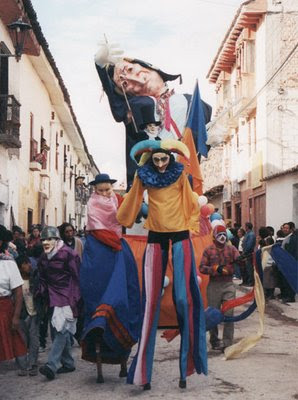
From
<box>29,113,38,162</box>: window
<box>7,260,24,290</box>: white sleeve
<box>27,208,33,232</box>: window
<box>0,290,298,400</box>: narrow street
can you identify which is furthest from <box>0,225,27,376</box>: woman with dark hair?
<box>29,113,38,162</box>: window

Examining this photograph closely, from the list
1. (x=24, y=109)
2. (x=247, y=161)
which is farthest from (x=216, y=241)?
(x=247, y=161)

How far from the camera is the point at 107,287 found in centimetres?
693

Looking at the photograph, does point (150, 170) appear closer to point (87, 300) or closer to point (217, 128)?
point (87, 300)

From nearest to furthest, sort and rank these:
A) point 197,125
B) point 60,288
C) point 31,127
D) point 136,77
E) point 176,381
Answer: point 176,381 < point 60,288 < point 136,77 < point 197,125 < point 31,127

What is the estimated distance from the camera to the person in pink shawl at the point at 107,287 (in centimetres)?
674

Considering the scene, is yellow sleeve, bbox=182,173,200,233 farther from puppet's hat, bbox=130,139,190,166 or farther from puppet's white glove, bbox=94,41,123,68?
puppet's white glove, bbox=94,41,123,68

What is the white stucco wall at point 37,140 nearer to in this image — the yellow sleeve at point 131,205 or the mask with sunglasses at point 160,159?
the yellow sleeve at point 131,205

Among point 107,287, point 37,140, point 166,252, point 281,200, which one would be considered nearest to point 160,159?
point 166,252

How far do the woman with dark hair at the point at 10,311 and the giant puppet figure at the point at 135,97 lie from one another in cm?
402

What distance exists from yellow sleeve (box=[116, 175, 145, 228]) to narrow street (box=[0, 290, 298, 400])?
1.52 m

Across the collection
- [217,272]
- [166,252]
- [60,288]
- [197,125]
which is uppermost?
[197,125]

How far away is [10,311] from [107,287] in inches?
40.7

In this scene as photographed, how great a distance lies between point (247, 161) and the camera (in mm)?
27234

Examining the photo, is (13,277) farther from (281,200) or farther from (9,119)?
(281,200)
